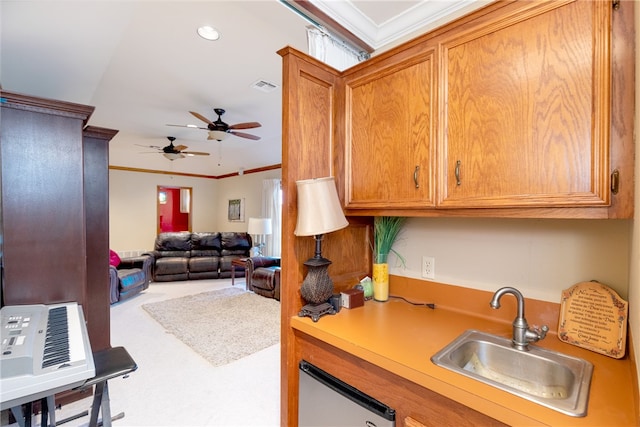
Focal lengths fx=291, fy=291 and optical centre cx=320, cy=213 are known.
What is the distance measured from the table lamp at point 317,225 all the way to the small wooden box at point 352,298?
11cm

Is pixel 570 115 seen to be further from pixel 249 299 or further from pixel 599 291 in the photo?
pixel 249 299

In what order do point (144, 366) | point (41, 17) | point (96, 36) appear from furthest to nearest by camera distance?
point (144, 366), point (96, 36), point (41, 17)

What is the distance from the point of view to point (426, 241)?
5.52 ft

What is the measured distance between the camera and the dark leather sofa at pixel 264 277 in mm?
4730

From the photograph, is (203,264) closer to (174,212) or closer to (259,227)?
(259,227)

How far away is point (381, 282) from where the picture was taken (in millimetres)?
1701

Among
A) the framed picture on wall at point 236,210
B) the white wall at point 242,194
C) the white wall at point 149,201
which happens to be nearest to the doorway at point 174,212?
the white wall at point 149,201

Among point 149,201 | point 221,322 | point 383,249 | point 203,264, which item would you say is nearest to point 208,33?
point 383,249

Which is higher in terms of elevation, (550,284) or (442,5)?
(442,5)

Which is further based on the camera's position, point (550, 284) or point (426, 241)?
point (426, 241)

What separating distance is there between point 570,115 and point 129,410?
9.91 feet

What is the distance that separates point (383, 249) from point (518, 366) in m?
0.82

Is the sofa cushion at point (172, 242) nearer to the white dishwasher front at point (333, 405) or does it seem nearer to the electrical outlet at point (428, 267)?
the white dishwasher front at point (333, 405)

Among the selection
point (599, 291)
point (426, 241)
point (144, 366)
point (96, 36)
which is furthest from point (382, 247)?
point (96, 36)
